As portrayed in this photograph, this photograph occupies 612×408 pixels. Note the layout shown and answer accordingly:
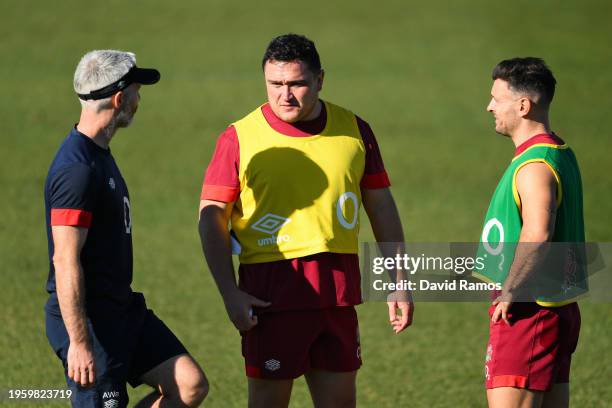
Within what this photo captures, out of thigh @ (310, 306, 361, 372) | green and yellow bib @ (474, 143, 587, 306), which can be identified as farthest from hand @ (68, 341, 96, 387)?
green and yellow bib @ (474, 143, 587, 306)

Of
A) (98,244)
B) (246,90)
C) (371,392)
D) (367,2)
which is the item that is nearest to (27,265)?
(371,392)

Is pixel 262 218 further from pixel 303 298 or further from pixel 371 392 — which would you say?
pixel 371 392

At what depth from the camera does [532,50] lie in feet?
92.8

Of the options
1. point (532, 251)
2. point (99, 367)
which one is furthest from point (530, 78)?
point (99, 367)

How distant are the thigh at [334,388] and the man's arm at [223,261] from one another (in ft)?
1.61

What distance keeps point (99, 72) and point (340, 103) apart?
18.4 m

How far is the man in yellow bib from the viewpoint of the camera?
19.3 feet

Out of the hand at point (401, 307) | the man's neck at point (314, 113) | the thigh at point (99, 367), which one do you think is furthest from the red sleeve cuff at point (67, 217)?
the hand at point (401, 307)

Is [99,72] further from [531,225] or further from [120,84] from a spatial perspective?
[531,225]

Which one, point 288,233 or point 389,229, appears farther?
point 389,229

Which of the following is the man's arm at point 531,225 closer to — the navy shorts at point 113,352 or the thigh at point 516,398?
the thigh at point 516,398

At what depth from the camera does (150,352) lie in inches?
240

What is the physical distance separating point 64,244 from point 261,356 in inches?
48.4

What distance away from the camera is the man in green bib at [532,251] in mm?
5676
